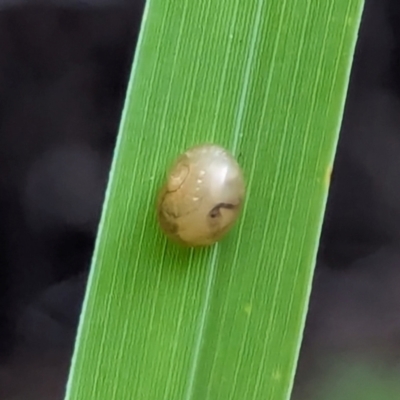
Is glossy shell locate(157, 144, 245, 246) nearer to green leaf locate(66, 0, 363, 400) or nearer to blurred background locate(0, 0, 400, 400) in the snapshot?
green leaf locate(66, 0, 363, 400)

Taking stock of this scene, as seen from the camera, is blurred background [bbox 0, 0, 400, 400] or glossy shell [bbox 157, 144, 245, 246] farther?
blurred background [bbox 0, 0, 400, 400]

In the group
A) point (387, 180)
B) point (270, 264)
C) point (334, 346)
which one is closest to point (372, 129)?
point (387, 180)

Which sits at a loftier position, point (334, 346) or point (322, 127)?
point (322, 127)

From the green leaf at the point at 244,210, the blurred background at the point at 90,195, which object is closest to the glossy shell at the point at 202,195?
the green leaf at the point at 244,210

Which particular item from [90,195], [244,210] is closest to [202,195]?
[244,210]

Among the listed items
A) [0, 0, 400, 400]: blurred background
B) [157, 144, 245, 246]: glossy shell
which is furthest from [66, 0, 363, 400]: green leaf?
[0, 0, 400, 400]: blurred background

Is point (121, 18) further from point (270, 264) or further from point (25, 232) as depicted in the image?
point (270, 264)

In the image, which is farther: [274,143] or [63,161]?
[63,161]

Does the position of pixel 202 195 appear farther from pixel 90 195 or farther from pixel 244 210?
pixel 90 195
